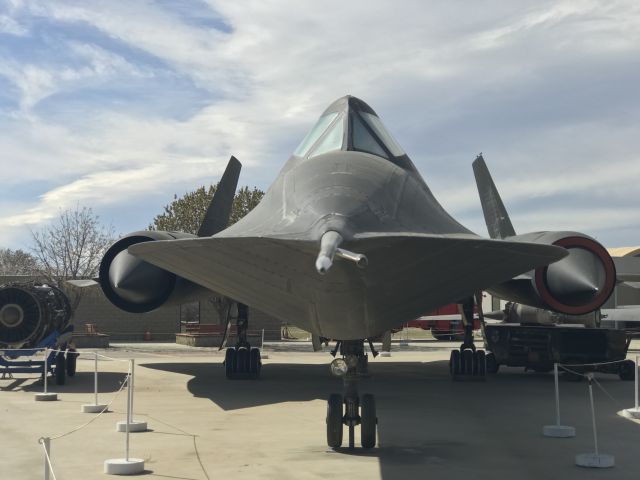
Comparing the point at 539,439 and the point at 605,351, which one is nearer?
the point at 539,439

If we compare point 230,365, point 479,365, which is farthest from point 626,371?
point 230,365

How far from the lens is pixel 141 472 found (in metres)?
6.75

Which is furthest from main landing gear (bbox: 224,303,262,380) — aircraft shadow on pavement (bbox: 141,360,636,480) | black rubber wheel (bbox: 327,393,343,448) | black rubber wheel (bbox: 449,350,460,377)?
black rubber wheel (bbox: 327,393,343,448)

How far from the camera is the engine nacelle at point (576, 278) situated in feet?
33.4

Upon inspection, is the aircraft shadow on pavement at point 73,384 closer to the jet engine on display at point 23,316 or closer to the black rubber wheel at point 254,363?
the jet engine on display at point 23,316

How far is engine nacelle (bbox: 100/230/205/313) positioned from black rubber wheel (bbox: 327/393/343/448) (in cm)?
478

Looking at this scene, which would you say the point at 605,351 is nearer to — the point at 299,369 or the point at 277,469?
the point at 299,369

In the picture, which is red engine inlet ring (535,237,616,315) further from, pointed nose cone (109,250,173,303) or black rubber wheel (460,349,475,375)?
pointed nose cone (109,250,173,303)

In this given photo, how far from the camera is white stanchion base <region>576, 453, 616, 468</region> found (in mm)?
7094

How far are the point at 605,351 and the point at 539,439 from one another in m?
7.31

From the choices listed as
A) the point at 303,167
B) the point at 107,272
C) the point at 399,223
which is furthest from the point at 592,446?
the point at 107,272

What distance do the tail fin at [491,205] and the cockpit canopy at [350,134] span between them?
4.79 meters

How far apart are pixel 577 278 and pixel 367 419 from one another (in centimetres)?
423

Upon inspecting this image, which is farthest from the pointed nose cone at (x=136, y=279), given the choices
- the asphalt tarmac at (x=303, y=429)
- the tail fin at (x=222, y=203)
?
the tail fin at (x=222, y=203)
